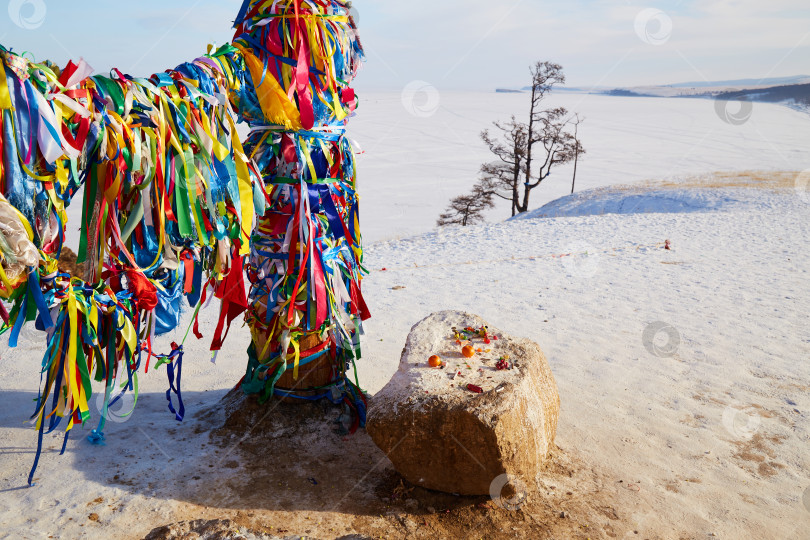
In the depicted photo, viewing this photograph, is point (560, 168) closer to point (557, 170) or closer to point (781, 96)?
point (557, 170)

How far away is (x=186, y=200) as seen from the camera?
2605 millimetres

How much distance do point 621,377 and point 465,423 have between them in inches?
A: 94.1

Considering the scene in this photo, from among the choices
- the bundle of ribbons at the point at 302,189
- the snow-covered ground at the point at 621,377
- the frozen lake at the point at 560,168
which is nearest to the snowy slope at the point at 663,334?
the snow-covered ground at the point at 621,377

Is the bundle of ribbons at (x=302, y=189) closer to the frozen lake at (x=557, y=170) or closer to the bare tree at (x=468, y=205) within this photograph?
the frozen lake at (x=557, y=170)

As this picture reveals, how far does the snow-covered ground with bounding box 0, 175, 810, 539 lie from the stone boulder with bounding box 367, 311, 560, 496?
589 millimetres

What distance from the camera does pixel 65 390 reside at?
2.54 meters

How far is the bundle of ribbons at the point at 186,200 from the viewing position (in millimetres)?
2117

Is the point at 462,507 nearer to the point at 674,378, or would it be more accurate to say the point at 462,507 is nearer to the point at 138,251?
the point at 138,251

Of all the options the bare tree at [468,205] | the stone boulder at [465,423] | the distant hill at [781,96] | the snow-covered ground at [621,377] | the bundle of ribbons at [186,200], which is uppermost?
the distant hill at [781,96]

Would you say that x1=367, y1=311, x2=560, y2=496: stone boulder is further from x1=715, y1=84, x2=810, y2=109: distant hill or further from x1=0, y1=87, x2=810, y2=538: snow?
x1=715, y1=84, x2=810, y2=109: distant hill

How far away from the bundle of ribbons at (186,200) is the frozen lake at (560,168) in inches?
630

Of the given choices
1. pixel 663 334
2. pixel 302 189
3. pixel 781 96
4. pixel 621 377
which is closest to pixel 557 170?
pixel 663 334

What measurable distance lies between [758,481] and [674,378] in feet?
4.48

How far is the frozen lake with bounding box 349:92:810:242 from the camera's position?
27953mm
